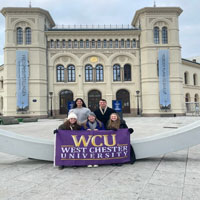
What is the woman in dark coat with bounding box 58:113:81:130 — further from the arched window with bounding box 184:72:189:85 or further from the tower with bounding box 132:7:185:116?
the arched window with bounding box 184:72:189:85

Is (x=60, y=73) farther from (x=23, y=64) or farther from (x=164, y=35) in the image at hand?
(x=164, y=35)

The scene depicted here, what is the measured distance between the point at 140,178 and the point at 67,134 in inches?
83.1

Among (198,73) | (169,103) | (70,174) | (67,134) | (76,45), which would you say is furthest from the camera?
(198,73)

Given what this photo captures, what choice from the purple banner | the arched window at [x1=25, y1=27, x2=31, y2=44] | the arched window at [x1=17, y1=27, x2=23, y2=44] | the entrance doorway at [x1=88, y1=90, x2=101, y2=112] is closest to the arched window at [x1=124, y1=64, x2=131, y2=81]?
the entrance doorway at [x1=88, y1=90, x2=101, y2=112]

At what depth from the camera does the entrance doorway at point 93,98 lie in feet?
95.8

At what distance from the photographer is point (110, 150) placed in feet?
15.9

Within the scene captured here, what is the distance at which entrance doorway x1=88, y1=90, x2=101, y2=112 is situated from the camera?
29203 mm

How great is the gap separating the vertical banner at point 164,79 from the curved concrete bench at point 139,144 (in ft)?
76.0

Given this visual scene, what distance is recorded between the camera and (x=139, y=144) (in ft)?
17.2

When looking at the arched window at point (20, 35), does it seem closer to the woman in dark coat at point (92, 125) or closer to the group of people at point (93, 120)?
the group of people at point (93, 120)

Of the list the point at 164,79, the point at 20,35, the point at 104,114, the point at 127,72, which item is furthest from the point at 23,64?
the point at 104,114

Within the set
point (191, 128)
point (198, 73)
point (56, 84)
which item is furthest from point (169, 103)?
point (191, 128)

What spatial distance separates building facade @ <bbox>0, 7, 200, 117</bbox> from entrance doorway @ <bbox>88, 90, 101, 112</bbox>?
16 centimetres

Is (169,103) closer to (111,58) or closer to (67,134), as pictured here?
(111,58)
